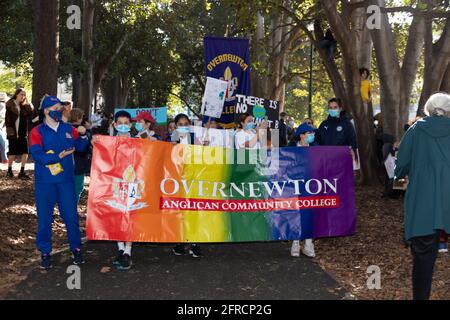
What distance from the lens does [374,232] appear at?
9.72m

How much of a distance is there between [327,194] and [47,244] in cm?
372

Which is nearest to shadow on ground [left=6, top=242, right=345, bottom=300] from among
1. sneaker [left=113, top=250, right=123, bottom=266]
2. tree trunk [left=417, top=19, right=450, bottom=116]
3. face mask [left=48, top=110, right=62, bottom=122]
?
sneaker [left=113, top=250, right=123, bottom=266]

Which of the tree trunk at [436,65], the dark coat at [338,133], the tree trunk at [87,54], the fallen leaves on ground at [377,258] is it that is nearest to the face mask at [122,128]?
the fallen leaves on ground at [377,258]

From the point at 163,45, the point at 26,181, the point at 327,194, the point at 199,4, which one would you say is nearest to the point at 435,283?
the point at 327,194

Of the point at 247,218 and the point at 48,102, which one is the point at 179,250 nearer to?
the point at 247,218

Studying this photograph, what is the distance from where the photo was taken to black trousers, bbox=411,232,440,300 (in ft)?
17.8

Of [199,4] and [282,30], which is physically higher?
[199,4]

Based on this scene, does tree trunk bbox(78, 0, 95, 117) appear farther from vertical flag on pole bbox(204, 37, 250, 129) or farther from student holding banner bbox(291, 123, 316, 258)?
student holding banner bbox(291, 123, 316, 258)

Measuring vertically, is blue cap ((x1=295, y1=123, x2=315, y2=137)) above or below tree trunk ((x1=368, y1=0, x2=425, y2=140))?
below

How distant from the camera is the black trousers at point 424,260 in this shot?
5422mm

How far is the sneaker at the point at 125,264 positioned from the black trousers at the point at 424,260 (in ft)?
11.6

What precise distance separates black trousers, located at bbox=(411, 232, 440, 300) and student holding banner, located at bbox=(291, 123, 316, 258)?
2.89 m

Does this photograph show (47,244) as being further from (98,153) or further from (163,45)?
(163,45)
